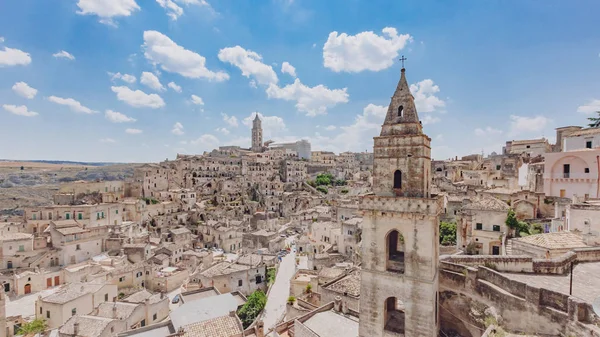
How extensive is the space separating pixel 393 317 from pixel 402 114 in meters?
8.92

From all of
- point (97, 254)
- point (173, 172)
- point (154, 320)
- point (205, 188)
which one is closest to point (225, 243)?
point (97, 254)

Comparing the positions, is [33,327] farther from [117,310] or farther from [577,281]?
[577,281]

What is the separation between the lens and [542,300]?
1045cm

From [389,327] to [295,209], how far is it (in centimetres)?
5748

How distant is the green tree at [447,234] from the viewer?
30125 mm

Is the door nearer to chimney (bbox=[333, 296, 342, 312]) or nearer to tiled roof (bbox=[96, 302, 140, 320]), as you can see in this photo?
chimney (bbox=[333, 296, 342, 312])

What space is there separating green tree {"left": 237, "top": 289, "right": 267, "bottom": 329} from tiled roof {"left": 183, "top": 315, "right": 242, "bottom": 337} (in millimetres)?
5696

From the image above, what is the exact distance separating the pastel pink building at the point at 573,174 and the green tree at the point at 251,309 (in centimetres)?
2793

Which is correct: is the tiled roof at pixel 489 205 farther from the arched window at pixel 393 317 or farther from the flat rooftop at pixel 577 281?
the arched window at pixel 393 317

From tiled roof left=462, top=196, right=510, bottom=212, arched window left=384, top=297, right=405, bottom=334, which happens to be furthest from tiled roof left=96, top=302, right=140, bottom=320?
tiled roof left=462, top=196, right=510, bottom=212

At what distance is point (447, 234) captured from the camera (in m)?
31.2

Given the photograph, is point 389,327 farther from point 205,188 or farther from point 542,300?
point 205,188

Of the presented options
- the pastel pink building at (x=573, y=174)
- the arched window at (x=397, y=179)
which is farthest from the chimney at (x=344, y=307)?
the pastel pink building at (x=573, y=174)

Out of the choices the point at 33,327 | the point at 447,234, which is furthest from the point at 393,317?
the point at 33,327
